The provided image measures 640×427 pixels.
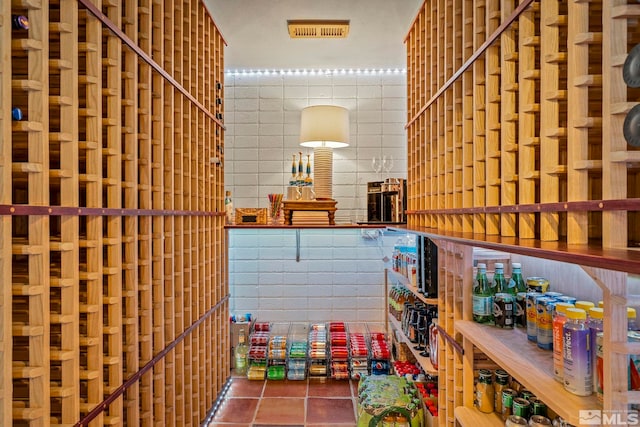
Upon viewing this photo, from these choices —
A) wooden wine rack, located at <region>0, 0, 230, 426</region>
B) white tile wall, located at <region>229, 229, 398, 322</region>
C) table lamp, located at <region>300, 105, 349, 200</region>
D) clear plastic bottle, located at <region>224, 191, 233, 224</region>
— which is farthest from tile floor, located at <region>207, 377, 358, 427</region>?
table lamp, located at <region>300, 105, 349, 200</region>

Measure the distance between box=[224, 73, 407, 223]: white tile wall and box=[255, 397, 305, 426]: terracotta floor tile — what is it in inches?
76.3

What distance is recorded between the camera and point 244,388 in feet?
13.5

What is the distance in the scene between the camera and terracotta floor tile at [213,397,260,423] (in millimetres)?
3535

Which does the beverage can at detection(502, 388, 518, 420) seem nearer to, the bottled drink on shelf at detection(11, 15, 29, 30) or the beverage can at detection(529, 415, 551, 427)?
the beverage can at detection(529, 415, 551, 427)

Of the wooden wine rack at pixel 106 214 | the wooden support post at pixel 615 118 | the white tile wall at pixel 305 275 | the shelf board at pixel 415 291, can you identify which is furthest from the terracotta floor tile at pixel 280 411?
the wooden support post at pixel 615 118

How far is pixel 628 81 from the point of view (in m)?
0.91

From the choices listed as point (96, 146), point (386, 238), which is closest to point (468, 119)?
point (96, 146)

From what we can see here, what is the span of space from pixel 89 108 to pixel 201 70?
67.0 inches

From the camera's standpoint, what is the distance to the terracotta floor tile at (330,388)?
401 cm

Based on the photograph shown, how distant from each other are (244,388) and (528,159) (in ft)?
11.5

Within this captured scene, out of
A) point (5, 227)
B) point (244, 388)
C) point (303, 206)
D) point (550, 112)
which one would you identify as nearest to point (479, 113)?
point (550, 112)

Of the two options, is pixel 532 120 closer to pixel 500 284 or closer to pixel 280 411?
pixel 500 284

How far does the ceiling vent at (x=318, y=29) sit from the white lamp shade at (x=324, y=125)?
27.8 inches

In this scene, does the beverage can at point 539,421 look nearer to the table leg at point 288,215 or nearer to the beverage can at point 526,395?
the beverage can at point 526,395
